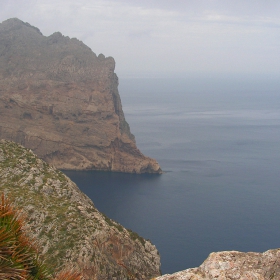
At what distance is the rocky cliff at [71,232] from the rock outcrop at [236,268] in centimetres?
1469

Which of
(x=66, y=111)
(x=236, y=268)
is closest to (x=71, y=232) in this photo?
(x=236, y=268)

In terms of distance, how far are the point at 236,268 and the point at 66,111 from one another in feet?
417

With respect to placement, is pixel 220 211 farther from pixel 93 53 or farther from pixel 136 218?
pixel 93 53

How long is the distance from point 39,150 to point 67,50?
4514 cm

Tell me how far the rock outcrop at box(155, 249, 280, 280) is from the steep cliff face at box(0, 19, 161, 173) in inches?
4368

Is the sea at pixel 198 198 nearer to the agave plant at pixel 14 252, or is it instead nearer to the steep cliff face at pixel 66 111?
the steep cliff face at pixel 66 111

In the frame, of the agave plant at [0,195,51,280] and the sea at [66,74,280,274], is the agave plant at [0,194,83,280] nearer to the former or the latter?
the agave plant at [0,195,51,280]

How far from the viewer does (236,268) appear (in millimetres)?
11852

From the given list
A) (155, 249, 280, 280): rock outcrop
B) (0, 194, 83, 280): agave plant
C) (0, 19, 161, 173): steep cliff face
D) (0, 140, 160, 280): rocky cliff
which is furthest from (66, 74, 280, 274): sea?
(0, 194, 83, 280): agave plant

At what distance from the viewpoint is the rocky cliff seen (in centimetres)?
2786

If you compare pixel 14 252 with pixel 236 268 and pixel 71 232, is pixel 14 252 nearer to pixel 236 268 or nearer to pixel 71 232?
pixel 236 268

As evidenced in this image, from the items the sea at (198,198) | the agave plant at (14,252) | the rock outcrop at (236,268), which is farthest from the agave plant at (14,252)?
the sea at (198,198)

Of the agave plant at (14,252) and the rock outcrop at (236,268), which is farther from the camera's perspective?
the rock outcrop at (236,268)

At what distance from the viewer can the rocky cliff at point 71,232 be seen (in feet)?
91.4
